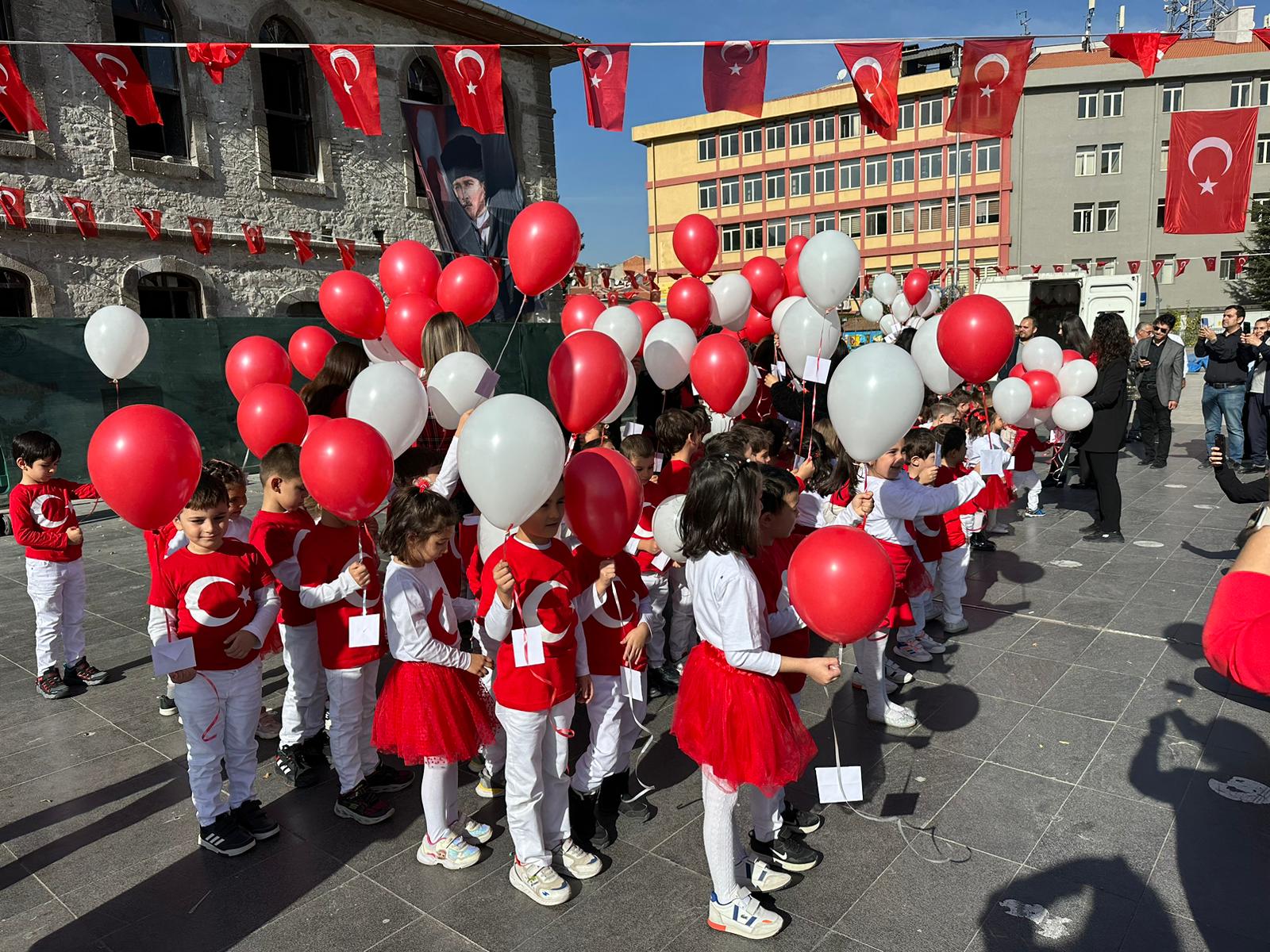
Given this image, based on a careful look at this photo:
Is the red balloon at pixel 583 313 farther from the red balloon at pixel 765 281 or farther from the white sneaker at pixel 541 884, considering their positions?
the white sneaker at pixel 541 884

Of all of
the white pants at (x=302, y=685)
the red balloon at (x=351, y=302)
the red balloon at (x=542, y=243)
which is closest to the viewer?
the white pants at (x=302, y=685)

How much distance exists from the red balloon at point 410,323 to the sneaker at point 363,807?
2.27 meters

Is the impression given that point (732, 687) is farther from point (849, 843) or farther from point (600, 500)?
point (849, 843)

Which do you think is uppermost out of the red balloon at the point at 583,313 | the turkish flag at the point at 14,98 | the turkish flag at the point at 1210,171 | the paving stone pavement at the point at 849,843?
the turkish flag at the point at 14,98

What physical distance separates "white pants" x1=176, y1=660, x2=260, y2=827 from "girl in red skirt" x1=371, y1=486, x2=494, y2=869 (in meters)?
0.55

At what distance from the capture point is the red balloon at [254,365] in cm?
449

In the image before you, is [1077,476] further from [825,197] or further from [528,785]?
[825,197]

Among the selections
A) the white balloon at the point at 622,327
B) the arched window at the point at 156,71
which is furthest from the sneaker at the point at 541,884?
the arched window at the point at 156,71

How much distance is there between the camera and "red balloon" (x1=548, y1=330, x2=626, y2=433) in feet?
9.95

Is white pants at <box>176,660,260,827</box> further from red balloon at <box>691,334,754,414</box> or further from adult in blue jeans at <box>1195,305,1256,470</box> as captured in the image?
adult in blue jeans at <box>1195,305,1256,470</box>

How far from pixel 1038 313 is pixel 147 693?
56.0 ft

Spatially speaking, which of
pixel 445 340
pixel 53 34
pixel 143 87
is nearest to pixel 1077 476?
pixel 445 340

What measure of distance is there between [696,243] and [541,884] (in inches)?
187

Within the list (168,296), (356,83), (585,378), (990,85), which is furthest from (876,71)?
(168,296)
